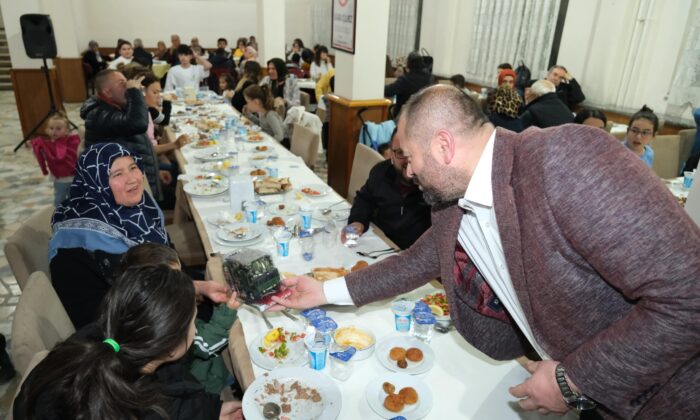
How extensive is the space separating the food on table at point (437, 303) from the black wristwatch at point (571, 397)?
68 cm

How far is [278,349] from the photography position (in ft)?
4.99

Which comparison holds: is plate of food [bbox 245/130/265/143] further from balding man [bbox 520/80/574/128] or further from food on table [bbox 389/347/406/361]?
food on table [bbox 389/347/406/361]

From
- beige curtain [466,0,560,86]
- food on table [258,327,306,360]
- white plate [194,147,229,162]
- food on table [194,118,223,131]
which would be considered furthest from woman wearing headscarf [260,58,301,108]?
food on table [258,327,306,360]

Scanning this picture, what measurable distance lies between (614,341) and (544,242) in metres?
0.24

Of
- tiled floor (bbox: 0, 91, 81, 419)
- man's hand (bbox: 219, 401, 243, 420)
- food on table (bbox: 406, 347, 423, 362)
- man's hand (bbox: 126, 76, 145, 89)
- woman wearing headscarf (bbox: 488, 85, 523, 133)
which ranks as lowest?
tiled floor (bbox: 0, 91, 81, 419)

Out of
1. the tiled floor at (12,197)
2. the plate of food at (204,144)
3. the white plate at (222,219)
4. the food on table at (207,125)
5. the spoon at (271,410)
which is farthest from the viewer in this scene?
the food on table at (207,125)

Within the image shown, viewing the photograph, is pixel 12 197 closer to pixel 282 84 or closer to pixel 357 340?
pixel 282 84

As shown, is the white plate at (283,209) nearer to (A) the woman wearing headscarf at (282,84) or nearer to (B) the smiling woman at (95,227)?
(B) the smiling woman at (95,227)

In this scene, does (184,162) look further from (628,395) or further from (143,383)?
(628,395)

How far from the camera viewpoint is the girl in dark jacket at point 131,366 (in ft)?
3.44

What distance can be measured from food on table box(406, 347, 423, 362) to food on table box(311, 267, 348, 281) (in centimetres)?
53

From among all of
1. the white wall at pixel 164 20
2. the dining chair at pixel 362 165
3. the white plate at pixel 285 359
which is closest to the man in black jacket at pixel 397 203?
the dining chair at pixel 362 165

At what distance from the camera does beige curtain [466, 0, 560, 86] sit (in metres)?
6.89

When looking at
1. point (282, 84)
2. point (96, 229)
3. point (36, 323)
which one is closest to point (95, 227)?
point (96, 229)
